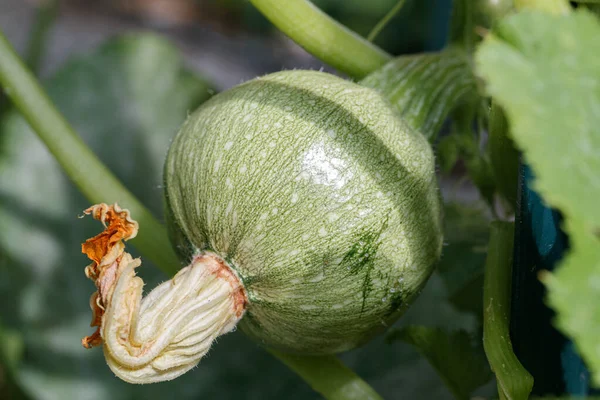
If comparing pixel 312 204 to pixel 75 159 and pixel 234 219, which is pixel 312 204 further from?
pixel 75 159

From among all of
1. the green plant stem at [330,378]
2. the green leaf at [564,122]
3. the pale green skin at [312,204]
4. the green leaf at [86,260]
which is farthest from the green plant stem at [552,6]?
the green leaf at [86,260]

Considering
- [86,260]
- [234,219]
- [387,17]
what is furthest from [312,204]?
[86,260]

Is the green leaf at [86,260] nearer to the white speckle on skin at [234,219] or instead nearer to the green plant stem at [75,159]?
the green plant stem at [75,159]

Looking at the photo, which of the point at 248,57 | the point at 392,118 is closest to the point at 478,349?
the point at 392,118

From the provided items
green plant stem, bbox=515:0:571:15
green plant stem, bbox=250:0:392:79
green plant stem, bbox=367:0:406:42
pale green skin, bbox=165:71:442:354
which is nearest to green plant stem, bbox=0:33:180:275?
pale green skin, bbox=165:71:442:354

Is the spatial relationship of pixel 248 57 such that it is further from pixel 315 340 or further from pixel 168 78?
pixel 315 340
